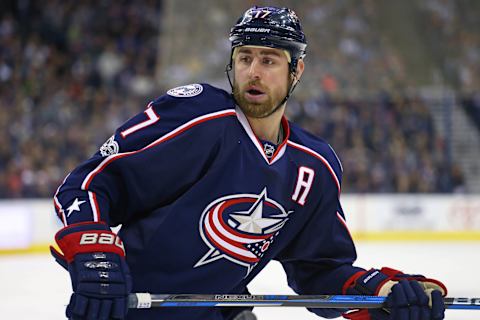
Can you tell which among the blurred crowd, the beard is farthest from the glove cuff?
the blurred crowd

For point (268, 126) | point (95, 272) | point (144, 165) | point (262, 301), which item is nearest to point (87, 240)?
point (95, 272)

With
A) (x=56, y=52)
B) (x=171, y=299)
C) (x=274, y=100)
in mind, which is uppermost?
(x=56, y=52)

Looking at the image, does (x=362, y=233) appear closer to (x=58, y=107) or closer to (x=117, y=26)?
(x=58, y=107)

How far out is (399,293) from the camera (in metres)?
2.26

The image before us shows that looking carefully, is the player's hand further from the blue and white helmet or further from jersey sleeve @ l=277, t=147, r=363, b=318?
the blue and white helmet

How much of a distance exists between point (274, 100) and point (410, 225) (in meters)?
5.88

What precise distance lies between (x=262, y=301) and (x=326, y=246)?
1.26 feet

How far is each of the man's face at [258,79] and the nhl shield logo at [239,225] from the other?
0.81 feet

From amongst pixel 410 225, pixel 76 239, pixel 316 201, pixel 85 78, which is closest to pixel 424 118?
pixel 410 225

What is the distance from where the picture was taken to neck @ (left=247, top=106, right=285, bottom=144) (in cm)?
236

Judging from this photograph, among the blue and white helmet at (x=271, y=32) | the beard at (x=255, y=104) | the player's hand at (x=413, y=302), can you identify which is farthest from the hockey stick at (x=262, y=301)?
the blue and white helmet at (x=271, y=32)

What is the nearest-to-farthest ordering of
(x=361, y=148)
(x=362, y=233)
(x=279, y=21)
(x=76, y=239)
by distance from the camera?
(x=76, y=239)
(x=279, y=21)
(x=362, y=233)
(x=361, y=148)

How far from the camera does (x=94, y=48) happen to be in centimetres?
1002

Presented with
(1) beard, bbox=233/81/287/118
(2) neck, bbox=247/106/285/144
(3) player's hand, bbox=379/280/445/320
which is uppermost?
(1) beard, bbox=233/81/287/118
